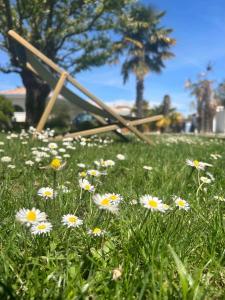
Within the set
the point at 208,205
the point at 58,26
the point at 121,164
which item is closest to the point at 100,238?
the point at 208,205

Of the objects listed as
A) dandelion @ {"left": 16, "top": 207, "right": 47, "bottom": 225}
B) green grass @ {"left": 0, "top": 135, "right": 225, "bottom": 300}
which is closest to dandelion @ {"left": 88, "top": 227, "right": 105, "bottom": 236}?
green grass @ {"left": 0, "top": 135, "right": 225, "bottom": 300}

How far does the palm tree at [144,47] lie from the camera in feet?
118

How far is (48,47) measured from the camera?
16.2 metres

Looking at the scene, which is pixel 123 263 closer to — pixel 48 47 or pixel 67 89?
pixel 67 89

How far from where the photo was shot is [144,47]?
3919 cm

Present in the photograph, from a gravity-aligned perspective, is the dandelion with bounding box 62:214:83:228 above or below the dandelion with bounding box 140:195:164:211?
below

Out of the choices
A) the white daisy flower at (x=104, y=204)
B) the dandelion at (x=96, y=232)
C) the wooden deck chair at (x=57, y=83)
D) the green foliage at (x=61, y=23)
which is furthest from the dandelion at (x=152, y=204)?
the green foliage at (x=61, y=23)

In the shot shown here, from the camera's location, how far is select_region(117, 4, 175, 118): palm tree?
118ft

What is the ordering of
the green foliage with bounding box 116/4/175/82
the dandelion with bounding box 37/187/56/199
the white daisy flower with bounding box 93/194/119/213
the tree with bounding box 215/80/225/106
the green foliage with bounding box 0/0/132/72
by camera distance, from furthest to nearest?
1. the tree with bounding box 215/80/225/106
2. the green foliage with bounding box 116/4/175/82
3. the green foliage with bounding box 0/0/132/72
4. the dandelion with bounding box 37/187/56/199
5. the white daisy flower with bounding box 93/194/119/213

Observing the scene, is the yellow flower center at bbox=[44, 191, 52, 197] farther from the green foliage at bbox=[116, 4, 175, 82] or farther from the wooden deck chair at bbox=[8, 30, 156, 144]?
the green foliage at bbox=[116, 4, 175, 82]

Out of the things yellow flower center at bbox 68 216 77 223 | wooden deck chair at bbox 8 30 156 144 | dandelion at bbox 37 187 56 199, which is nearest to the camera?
yellow flower center at bbox 68 216 77 223

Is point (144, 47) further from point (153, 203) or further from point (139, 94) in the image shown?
point (153, 203)

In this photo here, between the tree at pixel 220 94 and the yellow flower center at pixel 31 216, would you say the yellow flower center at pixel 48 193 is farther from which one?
the tree at pixel 220 94

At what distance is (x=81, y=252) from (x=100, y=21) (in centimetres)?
1574
